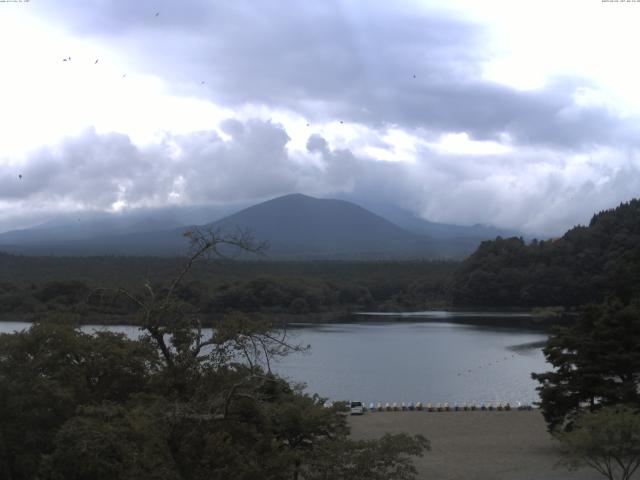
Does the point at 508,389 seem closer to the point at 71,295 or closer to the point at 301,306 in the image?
the point at 71,295

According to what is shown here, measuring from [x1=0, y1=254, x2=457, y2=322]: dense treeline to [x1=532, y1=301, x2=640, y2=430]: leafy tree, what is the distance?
25234 millimetres

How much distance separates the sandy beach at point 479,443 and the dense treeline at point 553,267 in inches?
1418

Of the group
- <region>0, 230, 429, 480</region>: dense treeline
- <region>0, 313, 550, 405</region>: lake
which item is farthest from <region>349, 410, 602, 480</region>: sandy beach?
<region>0, 230, 429, 480</region>: dense treeline

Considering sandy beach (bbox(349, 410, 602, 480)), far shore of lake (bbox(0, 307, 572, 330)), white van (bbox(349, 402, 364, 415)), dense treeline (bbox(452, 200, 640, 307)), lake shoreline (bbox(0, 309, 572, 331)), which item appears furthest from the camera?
dense treeline (bbox(452, 200, 640, 307))

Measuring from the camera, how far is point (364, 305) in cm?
6291

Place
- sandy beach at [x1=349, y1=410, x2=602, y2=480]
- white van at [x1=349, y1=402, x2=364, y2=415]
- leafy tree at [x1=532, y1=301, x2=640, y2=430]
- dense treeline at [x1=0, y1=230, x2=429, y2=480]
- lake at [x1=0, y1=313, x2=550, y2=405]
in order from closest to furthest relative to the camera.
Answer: dense treeline at [x1=0, y1=230, x2=429, y2=480], sandy beach at [x1=349, y1=410, x2=602, y2=480], leafy tree at [x1=532, y1=301, x2=640, y2=430], white van at [x1=349, y1=402, x2=364, y2=415], lake at [x1=0, y1=313, x2=550, y2=405]

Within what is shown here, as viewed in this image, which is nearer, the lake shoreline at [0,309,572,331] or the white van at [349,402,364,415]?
the white van at [349,402,364,415]

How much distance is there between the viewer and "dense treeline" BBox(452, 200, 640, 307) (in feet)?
180

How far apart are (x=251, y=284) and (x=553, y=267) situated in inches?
960

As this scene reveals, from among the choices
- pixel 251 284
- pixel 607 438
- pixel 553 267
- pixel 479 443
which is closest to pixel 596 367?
pixel 479 443

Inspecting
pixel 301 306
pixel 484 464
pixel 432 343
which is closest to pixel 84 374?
pixel 484 464

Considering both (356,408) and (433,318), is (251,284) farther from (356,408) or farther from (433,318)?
(356,408)

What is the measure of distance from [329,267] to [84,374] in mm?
69464

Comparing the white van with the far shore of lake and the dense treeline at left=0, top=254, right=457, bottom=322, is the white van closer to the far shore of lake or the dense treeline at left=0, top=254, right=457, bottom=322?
the dense treeline at left=0, top=254, right=457, bottom=322
